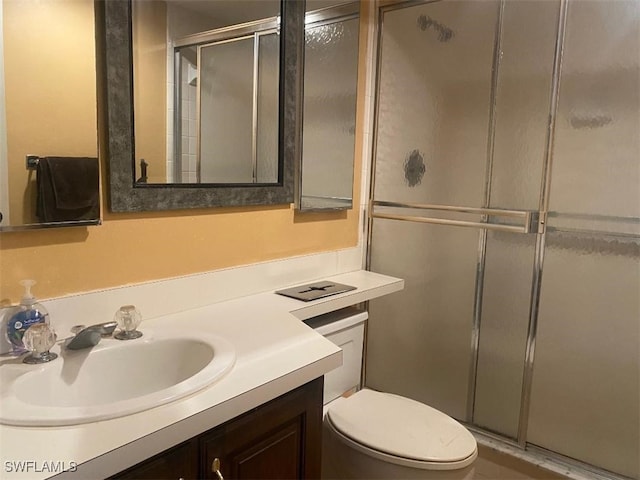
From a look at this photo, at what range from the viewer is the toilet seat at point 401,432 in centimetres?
131

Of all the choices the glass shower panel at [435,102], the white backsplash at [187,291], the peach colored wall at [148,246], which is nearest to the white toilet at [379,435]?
the white backsplash at [187,291]

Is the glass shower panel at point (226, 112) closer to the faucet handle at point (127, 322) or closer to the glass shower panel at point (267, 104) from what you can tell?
the glass shower panel at point (267, 104)

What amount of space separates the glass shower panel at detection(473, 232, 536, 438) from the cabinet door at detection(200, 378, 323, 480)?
99 cm

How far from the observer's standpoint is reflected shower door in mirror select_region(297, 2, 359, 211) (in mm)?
1754

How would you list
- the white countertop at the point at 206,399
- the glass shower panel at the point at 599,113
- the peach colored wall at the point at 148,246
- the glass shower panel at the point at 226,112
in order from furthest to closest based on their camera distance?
the glass shower panel at the point at 599,113, the glass shower panel at the point at 226,112, the peach colored wall at the point at 148,246, the white countertop at the point at 206,399

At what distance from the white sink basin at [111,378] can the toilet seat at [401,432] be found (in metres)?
0.53

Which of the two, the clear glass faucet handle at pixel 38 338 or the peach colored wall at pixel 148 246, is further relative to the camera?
the peach colored wall at pixel 148 246

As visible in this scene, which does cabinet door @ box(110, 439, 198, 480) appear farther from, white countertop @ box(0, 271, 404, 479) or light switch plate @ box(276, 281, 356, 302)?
light switch plate @ box(276, 281, 356, 302)

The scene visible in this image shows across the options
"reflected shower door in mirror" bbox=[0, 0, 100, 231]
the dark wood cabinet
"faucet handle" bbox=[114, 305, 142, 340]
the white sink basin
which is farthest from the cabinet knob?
"reflected shower door in mirror" bbox=[0, 0, 100, 231]

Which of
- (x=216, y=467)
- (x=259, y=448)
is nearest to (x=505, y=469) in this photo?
(x=259, y=448)

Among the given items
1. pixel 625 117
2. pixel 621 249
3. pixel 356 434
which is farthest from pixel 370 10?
pixel 356 434

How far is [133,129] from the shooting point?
1.23m

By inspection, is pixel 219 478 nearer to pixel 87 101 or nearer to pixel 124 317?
pixel 124 317

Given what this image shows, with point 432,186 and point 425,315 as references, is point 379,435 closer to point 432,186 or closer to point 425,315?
point 425,315
